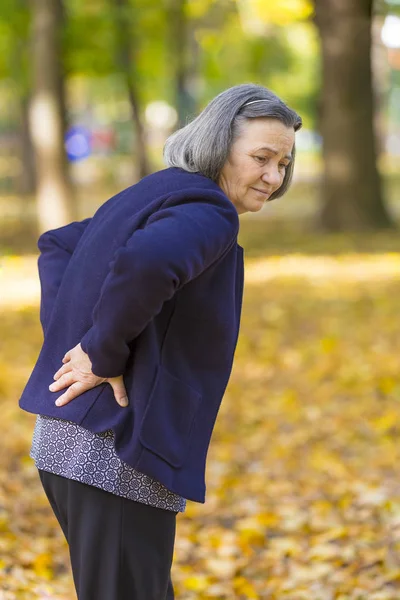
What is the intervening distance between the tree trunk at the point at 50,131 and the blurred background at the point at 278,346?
0.03 metres

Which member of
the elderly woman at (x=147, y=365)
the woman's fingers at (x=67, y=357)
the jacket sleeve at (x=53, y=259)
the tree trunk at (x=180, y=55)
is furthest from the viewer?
the tree trunk at (x=180, y=55)

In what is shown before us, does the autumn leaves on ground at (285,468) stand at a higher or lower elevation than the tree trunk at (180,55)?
lower

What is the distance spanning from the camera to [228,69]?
31312 millimetres

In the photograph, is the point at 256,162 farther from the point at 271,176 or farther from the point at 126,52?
the point at 126,52

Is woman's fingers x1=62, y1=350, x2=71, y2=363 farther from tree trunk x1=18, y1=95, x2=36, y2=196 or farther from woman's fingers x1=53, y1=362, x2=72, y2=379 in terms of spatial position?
tree trunk x1=18, y1=95, x2=36, y2=196

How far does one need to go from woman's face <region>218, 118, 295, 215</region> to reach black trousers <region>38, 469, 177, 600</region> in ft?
2.80

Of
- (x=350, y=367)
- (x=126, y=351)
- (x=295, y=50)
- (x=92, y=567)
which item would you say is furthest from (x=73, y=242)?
(x=295, y=50)

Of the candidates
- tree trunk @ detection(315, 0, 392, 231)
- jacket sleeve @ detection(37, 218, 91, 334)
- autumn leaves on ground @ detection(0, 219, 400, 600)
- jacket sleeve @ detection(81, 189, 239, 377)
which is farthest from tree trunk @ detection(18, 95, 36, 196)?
jacket sleeve @ detection(81, 189, 239, 377)

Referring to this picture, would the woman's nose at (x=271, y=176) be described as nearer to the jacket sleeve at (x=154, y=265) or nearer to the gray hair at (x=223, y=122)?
the gray hair at (x=223, y=122)

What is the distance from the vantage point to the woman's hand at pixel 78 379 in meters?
2.43

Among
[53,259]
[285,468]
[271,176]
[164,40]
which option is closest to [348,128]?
[164,40]

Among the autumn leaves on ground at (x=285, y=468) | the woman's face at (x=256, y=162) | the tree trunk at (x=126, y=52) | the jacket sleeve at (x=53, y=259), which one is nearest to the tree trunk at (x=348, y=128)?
the tree trunk at (x=126, y=52)

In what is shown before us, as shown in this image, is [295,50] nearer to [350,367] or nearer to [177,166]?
[350,367]

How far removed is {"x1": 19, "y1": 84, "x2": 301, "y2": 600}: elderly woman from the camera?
7.84 feet
